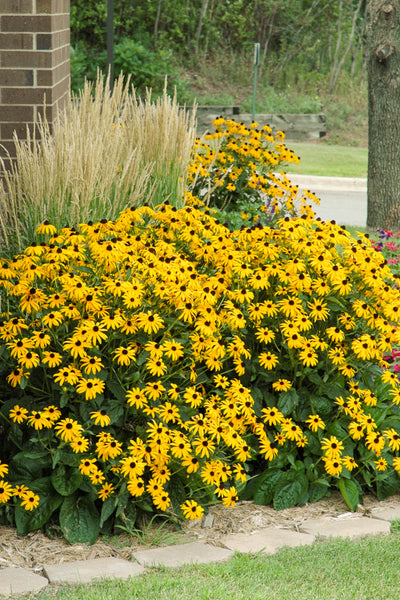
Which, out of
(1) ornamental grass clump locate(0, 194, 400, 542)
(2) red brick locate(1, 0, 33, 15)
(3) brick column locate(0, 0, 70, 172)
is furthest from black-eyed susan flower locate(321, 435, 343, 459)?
(2) red brick locate(1, 0, 33, 15)

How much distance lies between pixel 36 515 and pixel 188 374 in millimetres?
896

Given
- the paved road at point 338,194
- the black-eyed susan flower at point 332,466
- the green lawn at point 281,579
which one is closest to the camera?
the green lawn at point 281,579

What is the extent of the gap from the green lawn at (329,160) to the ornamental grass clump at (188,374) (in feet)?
31.4

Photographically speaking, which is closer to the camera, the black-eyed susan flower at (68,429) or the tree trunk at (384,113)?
the black-eyed susan flower at (68,429)

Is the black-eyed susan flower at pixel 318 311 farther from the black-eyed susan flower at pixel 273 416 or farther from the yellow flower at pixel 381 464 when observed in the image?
the yellow flower at pixel 381 464

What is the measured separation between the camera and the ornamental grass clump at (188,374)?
10.8ft

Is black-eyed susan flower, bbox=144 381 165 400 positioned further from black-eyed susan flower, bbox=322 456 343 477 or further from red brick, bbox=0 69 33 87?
red brick, bbox=0 69 33 87

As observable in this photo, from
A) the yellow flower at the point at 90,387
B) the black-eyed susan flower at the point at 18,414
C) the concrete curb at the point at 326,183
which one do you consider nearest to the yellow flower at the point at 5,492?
the black-eyed susan flower at the point at 18,414

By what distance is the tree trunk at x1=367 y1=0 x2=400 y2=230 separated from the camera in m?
8.73

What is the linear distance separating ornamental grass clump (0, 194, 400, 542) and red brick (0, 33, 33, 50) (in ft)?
5.22

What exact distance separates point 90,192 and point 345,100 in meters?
16.7

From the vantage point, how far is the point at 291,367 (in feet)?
12.7

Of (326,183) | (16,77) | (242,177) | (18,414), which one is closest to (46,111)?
(16,77)

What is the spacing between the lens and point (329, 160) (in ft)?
51.8
